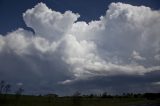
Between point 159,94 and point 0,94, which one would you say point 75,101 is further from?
point 159,94

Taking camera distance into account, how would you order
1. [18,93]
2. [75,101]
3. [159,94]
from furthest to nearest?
[159,94] < [18,93] < [75,101]

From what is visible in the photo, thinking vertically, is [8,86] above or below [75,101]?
above

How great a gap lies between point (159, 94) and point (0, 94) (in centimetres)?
12139

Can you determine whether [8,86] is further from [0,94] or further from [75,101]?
→ [75,101]

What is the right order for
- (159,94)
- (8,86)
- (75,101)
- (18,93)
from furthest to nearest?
(159,94), (8,86), (18,93), (75,101)

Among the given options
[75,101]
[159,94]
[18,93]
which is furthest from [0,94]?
[159,94]

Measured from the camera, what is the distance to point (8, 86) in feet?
436

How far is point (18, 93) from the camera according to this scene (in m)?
124

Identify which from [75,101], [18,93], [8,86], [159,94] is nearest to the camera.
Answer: [75,101]

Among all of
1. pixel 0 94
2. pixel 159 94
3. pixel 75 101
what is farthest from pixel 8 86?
pixel 159 94

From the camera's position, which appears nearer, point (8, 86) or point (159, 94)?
point (8, 86)

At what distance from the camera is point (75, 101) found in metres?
106

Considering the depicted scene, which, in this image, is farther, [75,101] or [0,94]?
[0,94]

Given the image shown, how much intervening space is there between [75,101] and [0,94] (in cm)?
3884
